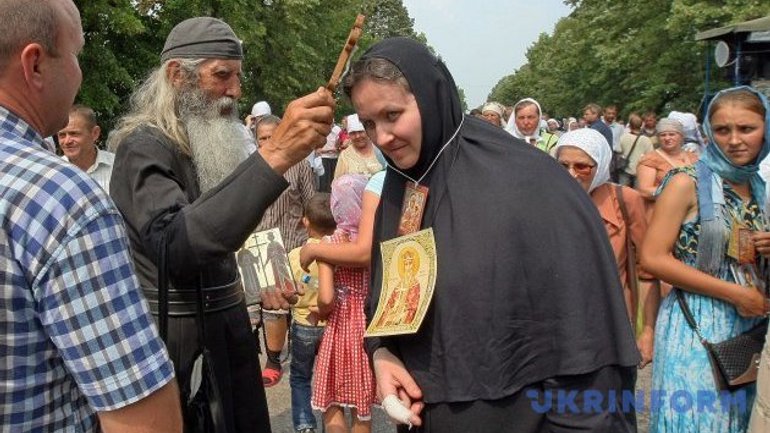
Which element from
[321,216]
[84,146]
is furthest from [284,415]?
[84,146]

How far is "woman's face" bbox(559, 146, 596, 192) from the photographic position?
12.3 ft

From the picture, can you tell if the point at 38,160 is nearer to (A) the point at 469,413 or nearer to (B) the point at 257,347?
(A) the point at 469,413

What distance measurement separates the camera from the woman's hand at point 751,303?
2949mm

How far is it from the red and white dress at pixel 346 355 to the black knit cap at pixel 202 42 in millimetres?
1551

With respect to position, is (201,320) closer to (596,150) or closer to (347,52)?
(347,52)

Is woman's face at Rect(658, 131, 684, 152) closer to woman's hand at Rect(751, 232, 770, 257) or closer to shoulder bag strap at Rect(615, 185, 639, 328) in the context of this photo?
shoulder bag strap at Rect(615, 185, 639, 328)

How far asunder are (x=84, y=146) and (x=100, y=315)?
405 centimetres

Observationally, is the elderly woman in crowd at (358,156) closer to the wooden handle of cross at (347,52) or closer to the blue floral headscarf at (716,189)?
the blue floral headscarf at (716,189)

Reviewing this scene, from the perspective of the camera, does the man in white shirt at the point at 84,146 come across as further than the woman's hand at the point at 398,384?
Yes

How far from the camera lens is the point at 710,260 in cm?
300

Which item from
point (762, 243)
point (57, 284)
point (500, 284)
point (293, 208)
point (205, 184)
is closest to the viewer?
point (57, 284)

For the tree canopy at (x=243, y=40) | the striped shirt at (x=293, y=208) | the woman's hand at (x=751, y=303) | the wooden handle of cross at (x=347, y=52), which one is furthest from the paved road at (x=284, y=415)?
the tree canopy at (x=243, y=40)

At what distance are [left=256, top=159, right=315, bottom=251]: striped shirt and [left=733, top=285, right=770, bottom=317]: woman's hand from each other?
3.76m

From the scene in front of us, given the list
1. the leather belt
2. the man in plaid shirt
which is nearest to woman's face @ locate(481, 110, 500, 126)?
the leather belt
